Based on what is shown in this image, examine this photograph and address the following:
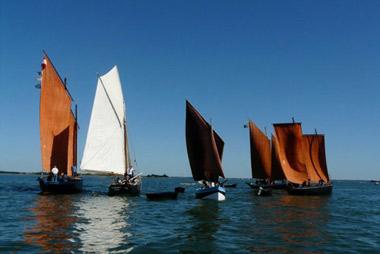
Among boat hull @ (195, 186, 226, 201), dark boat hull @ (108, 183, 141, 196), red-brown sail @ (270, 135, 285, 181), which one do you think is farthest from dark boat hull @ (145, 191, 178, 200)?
red-brown sail @ (270, 135, 285, 181)

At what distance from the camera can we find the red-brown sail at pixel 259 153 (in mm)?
95125

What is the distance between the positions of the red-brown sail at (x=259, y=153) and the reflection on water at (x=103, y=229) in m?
53.0

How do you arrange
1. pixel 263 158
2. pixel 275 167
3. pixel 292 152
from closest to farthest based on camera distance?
pixel 292 152, pixel 275 167, pixel 263 158

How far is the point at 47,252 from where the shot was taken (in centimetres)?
2302

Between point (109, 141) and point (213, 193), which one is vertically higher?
point (109, 141)

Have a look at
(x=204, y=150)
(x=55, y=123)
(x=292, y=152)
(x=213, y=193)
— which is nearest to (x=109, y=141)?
(x=55, y=123)

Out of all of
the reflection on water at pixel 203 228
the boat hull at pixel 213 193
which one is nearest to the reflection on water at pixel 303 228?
the reflection on water at pixel 203 228

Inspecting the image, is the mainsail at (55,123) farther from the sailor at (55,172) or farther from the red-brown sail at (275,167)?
the red-brown sail at (275,167)

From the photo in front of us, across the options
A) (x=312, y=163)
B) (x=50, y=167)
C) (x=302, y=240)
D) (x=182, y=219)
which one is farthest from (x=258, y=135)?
(x=302, y=240)

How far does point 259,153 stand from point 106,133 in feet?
132

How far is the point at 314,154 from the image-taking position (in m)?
84.4

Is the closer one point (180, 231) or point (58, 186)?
point (180, 231)

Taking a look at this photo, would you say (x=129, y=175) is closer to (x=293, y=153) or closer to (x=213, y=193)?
(x=213, y=193)

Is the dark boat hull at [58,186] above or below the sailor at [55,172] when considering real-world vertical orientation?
below
